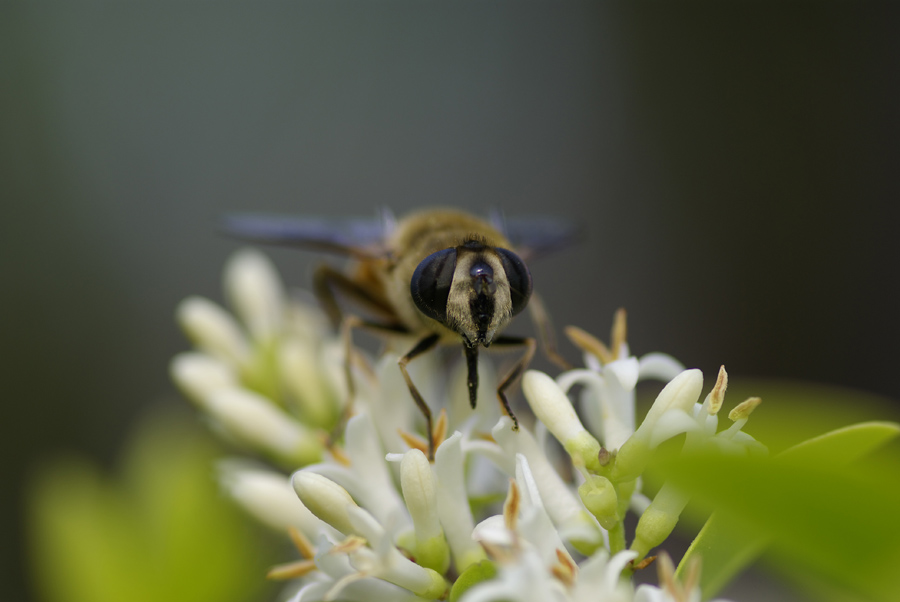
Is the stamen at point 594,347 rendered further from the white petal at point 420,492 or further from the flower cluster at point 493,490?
the white petal at point 420,492

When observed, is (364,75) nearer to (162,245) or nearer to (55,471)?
(162,245)

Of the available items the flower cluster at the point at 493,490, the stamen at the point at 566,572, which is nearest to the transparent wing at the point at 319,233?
the flower cluster at the point at 493,490

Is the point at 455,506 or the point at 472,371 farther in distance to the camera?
the point at 472,371

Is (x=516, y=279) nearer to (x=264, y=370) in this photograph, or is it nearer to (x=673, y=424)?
(x=673, y=424)

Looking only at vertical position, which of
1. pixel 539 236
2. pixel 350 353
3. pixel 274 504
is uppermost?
pixel 539 236

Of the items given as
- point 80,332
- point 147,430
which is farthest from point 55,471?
point 80,332

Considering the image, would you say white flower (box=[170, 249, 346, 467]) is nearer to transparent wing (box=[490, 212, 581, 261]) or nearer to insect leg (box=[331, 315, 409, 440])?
insect leg (box=[331, 315, 409, 440])

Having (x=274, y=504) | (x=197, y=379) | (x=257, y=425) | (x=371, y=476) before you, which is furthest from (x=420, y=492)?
(x=197, y=379)

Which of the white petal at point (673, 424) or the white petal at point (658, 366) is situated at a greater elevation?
the white petal at point (658, 366)
